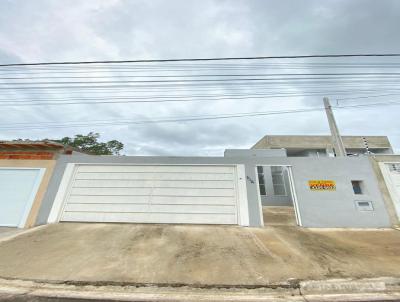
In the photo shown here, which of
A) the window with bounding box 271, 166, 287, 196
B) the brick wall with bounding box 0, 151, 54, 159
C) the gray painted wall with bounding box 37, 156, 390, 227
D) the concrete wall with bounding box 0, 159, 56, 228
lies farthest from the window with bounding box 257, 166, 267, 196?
the brick wall with bounding box 0, 151, 54, 159

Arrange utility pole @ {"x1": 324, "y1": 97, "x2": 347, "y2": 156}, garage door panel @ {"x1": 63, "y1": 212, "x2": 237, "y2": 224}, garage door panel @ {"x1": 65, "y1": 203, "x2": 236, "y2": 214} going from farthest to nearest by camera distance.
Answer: utility pole @ {"x1": 324, "y1": 97, "x2": 347, "y2": 156}, garage door panel @ {"x1": 65, "y1": 203, "x2": 236, "y2": 214}, garage door panel @ {"x1": 63, "y1": 212, "x2": 237, "y2": 224}

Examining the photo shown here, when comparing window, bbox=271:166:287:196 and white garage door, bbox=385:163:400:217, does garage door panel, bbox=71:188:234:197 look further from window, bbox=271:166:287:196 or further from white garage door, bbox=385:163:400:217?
window, bbox=271:166:287:196

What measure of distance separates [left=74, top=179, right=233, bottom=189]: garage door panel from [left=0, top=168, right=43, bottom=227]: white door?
158 centimetres

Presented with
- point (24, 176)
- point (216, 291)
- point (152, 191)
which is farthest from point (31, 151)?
point (216, 291)

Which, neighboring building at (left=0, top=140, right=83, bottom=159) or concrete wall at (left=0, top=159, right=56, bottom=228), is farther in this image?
neighboring building at (left=0, top=140, right=83, bottom=159)

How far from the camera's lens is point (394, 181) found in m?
7.49

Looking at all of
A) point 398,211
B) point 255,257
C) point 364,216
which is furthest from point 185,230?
point 398,211

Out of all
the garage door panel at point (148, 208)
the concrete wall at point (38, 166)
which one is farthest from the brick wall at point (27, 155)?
the garage door panel at point (148, 208)

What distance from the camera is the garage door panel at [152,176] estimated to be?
762cm

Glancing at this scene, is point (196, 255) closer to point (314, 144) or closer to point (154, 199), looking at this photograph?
point (154, 199)

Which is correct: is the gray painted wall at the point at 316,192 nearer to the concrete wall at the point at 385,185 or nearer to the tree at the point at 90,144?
the concrete wall at the point at 385,185

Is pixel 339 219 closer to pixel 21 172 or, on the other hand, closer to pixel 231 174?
pixel 231 174

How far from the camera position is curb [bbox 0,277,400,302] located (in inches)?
115

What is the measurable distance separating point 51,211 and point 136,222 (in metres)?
3.23
